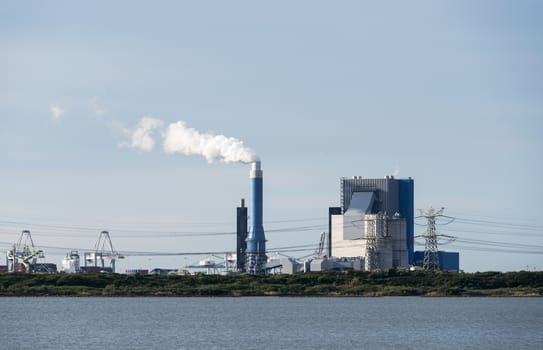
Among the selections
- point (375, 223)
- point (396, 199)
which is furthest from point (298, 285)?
point (396, 199)

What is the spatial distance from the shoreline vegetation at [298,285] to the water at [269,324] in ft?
36.0

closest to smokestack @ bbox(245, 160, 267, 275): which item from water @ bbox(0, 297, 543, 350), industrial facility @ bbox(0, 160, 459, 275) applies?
industrial facility @ bbox(0, 160, 459, 275)

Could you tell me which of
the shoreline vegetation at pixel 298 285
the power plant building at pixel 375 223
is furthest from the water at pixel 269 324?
the power plant building at pixel 375 223

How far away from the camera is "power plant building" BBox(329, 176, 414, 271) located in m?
151

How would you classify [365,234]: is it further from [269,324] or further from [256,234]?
[269,324]

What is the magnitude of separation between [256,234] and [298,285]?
129ft

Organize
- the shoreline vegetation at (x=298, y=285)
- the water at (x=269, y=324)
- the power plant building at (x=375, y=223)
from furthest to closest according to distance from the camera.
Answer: the power plant building at (x=375, y=223), the shoreline vegetation at (x=298, y=285), the water at (x=269, y=324)

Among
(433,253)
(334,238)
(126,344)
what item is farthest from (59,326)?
(334,238)

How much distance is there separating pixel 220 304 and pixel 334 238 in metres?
64.2

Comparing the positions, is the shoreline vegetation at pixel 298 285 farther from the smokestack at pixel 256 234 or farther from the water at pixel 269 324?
the smokestack at pixel 256 234

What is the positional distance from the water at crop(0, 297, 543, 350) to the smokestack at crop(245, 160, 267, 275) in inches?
2002

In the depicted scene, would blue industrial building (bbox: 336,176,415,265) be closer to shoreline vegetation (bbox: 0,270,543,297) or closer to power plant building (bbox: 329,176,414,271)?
power plant building (bbox: 329,176,414,271)

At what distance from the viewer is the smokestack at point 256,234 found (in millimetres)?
154375

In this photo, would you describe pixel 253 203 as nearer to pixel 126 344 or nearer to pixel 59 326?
pixel 59 326
